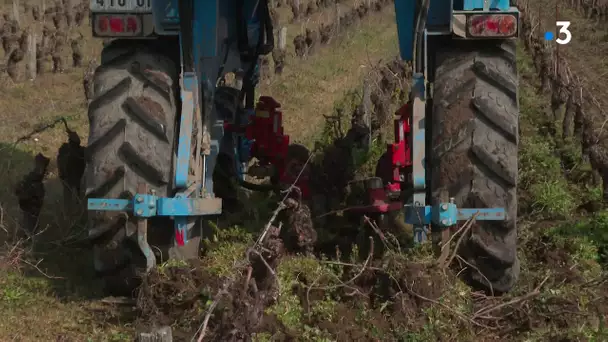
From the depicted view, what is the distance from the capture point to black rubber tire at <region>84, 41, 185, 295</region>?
4676 mm

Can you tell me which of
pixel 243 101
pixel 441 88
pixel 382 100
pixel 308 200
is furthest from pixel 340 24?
pixel 441 88

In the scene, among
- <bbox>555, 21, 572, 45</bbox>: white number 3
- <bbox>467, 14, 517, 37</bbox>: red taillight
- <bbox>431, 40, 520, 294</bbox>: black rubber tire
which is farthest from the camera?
<bbox>555, 21, 572, 45</bbox>: white number 3

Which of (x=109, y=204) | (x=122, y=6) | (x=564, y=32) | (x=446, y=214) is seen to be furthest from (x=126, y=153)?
(x=564, y=32)

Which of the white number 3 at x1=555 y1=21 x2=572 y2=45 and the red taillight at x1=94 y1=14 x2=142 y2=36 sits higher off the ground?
the red taillight at x1=94 y1=14 x2=142 y2=36

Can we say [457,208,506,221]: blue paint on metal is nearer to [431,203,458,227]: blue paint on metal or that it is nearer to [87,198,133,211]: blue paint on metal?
[431,203,458,227]: blue paint on metal

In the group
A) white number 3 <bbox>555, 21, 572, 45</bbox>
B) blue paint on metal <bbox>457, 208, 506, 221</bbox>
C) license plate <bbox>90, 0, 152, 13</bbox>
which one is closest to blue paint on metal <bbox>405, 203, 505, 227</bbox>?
blue paint on metal <bbox>457, 208, 506, 221</bbox>

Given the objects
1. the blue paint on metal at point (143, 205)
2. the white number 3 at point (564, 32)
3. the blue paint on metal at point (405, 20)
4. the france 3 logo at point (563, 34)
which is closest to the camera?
the blue paint on metal at point (143, 205)

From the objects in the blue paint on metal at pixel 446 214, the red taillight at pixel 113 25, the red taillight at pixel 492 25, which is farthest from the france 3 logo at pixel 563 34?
the red taillight at pixel 113 25

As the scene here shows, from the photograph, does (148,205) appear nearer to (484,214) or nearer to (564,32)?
(484,214)

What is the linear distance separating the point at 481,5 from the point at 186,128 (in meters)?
1.88

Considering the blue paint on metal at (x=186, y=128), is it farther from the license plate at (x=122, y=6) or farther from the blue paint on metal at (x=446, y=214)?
the blue paint on metal at (x=446, y=214)

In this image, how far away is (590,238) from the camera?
612 centimetres

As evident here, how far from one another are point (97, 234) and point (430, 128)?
6.91ft

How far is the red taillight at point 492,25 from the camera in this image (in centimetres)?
487
